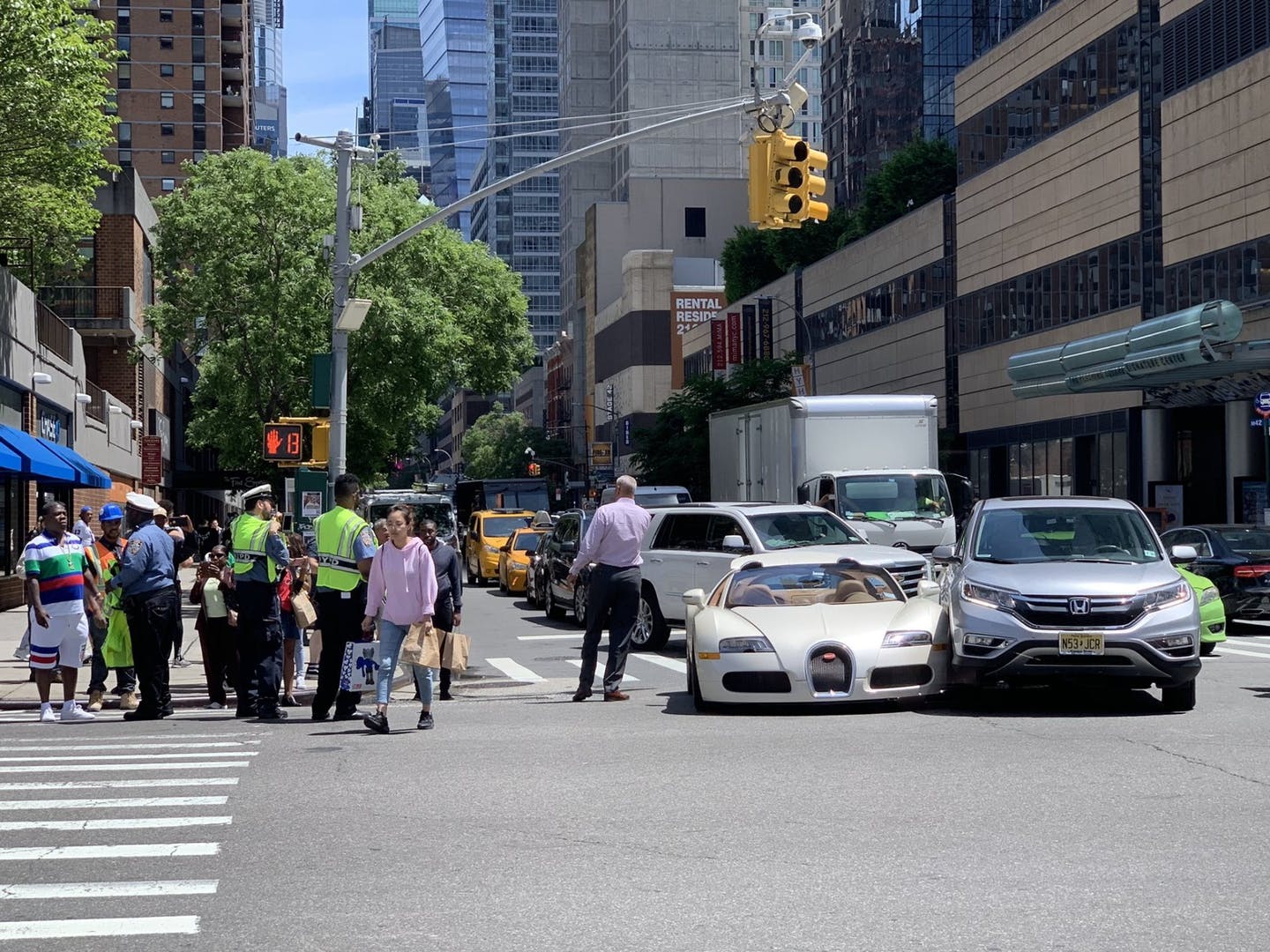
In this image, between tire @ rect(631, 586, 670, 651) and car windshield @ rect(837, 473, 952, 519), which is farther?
car windshield @ rect(837, 473, 952, 519)

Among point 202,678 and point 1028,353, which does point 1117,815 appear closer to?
point 202,678

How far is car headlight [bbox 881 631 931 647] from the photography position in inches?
540

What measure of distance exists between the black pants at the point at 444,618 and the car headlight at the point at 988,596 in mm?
5113

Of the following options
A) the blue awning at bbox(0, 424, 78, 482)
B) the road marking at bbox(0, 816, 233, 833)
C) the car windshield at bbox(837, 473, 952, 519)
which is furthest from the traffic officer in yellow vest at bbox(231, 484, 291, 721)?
the blue awning at bbox(0, 424, 78, 482)

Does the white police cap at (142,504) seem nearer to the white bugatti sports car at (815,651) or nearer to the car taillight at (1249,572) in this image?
the white bugatti sports car at (815,651)

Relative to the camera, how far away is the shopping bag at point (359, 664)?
13.4 meters

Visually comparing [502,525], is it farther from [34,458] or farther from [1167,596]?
[1167,596]

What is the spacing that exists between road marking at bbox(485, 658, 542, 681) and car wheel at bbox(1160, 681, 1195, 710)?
7.16m

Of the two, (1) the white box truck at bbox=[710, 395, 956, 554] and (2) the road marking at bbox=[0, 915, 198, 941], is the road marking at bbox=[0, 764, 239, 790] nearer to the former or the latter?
(2) the road marking at bbox=[0, 915, 198, 941]

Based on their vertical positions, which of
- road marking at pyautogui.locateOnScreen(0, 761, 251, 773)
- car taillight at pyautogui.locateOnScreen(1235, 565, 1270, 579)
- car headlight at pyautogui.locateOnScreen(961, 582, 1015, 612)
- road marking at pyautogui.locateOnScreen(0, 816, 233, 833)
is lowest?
road marking at pyautogui.locateOnScreen(0, 761, 251, 773)

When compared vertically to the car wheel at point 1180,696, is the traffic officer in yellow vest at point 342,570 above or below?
above

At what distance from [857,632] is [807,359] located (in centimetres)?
6502

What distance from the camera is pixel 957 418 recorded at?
59.8m

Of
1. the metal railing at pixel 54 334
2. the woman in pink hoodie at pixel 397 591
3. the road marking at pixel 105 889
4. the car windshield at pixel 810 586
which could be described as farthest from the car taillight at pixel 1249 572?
the metal railing at pixel 54 334
